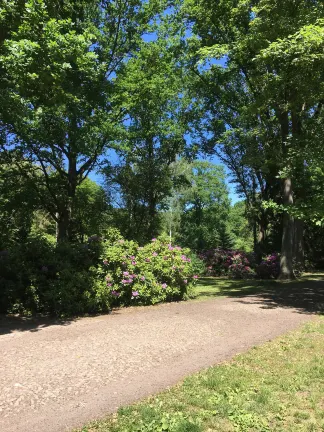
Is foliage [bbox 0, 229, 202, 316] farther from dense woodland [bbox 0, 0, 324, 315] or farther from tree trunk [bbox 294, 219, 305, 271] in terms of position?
tree trunk [bbox 294, 219, 305, 271]

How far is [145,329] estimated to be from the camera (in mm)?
6789

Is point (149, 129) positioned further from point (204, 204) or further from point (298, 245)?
point (204, 204)

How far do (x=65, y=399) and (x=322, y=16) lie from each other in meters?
9.63

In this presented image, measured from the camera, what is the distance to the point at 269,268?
17.8 metres

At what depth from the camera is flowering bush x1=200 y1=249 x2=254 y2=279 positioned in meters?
19.3

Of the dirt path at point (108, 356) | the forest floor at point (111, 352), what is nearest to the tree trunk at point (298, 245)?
the forest floor at point (111, 352)

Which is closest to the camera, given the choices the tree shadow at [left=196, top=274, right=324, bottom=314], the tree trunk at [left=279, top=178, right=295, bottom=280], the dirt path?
the dirt path

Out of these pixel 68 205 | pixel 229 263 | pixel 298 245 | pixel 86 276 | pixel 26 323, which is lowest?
pixel 26 323

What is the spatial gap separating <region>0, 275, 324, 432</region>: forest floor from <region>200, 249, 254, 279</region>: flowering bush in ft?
31.9

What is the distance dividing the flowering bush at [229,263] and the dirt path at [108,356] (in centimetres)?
1064

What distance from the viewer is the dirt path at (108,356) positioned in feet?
11.8

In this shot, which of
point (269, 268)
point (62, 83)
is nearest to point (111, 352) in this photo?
point (62, 83)

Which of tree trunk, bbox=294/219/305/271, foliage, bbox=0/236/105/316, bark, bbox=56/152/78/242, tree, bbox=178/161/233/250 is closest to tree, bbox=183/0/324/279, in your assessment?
tree trunk, bbox=294/219/305/271

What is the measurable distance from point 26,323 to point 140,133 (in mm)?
11248
